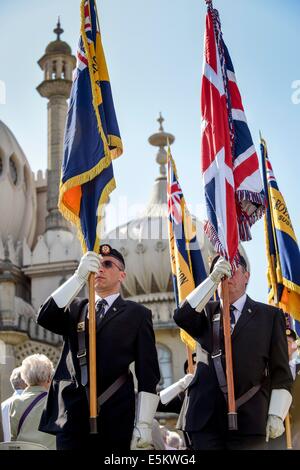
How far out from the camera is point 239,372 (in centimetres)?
520

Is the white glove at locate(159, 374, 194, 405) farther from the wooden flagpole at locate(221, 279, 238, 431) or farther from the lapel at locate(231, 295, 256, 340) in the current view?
the wooden flagpole at locate(221, 279, 238, 431)

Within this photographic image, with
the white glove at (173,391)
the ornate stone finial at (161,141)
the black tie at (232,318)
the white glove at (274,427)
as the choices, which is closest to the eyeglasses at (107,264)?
the black tie at (232,318)

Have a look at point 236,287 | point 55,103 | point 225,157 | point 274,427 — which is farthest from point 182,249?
point 55,103

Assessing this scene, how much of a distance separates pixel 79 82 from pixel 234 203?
5.01ft

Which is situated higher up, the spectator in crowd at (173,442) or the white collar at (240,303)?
the white collar at (240,303)

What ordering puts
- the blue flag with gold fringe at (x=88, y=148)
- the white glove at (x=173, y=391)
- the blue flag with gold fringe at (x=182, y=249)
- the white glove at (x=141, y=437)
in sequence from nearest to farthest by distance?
the white glove at (x=141, y=437)
the blue flag with gold fringe at (x=88, y=148)
the white glove at (x=173, y=391)
the blue flag with gold fringe at (x=182, y=249)

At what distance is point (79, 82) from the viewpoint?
250 inches

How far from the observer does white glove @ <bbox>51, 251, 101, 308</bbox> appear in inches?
208

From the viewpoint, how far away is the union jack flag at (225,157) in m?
5.98

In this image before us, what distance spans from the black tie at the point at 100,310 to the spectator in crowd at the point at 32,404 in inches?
36.6

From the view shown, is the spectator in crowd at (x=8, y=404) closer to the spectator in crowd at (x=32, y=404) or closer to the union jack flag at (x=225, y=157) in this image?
the spectator in crowd at (x=32, y=404)

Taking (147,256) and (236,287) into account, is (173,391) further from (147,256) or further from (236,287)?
(147,256)

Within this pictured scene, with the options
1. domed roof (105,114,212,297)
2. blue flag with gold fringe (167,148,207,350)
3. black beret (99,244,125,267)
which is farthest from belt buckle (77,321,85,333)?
domed roof (105,114,212,297)
